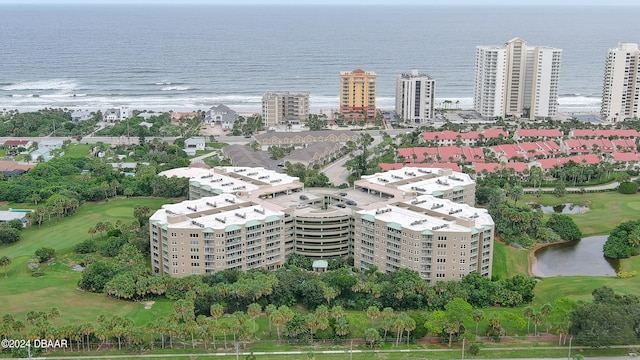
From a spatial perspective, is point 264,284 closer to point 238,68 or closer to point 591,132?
point 591,132

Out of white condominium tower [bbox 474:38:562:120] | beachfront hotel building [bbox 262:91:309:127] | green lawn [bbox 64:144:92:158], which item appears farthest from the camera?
white condominium tower [bbox 474:38:562:120]

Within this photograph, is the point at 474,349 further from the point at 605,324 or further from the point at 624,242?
the point at 624,242

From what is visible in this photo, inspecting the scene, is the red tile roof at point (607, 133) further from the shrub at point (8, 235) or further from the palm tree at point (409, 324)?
the shrub at point (8, 235)

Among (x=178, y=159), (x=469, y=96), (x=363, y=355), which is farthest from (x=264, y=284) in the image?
(x=469, y=96)

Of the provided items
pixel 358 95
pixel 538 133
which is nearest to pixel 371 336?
pixel 538 133

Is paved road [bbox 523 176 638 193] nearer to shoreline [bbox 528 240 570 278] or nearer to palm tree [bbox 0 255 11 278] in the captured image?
shoreline [bbox 528 240 570 278]

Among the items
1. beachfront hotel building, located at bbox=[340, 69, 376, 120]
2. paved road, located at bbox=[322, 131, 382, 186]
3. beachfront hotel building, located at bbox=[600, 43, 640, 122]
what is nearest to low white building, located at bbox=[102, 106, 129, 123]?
beachfront hotel building, located at bbox=[340, 69, 376, 120]
